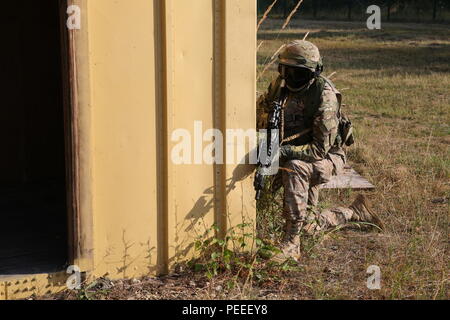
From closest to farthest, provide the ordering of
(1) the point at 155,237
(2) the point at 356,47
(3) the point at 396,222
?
(1) the point at 155,237, (3) the point at 396,222, (2) the point at 356,47

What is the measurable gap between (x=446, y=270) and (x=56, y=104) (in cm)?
436

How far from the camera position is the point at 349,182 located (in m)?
7.10

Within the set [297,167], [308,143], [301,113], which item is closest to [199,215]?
[297,167]

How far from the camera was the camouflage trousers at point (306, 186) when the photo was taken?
5.10 m

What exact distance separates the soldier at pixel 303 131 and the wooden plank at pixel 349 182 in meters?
1.41

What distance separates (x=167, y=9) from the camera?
4512 millimetres

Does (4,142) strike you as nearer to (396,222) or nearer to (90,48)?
(90,48)

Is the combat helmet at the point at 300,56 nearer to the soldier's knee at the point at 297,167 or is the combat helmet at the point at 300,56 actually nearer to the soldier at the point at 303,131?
the soldier at the point at 303,131

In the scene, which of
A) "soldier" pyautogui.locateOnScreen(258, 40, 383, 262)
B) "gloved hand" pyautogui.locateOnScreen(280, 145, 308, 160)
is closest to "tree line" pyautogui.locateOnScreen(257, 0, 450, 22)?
"soldier" pyautogui.locateOnScreen(258, 40, 383, 262)

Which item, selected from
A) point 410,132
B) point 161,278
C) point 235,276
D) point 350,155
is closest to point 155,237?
point 161,278

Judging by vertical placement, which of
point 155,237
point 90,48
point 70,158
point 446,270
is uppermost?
point 90,48

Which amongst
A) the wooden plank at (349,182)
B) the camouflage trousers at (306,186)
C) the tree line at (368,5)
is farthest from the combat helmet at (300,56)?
the tree line at (368,5)

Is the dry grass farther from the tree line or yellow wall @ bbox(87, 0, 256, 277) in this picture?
the tree line

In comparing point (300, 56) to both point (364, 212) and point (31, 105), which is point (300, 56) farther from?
point (31, 105)
